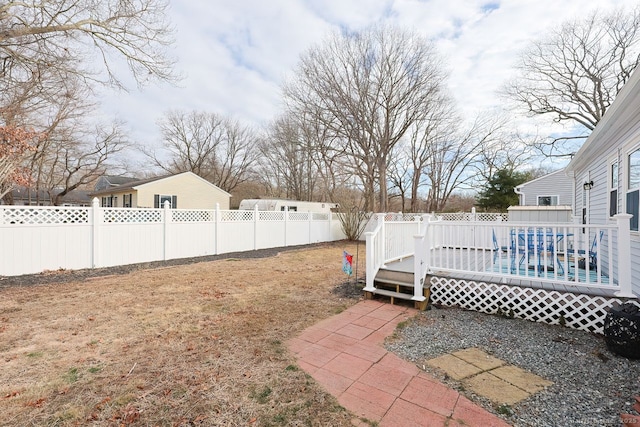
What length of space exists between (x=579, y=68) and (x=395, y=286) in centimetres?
2191

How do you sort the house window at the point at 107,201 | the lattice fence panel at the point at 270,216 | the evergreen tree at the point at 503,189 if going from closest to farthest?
1. the lattice fence panel at the point at 270,216
2. the evergreen tree at the point at 503,189
3. the house window at the point at 107,201

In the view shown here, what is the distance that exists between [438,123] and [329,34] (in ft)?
34.9

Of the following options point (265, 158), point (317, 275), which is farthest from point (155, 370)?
point (265, 158)

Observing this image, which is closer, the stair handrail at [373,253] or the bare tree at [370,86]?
the stair handrail at [373,253]

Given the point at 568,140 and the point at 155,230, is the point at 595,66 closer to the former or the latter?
the point at 568,140

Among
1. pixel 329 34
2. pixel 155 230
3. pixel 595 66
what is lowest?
pixel 155 230

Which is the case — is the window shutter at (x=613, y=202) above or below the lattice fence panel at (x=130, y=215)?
above

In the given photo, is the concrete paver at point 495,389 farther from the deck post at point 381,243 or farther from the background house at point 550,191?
the background house at point 550,191

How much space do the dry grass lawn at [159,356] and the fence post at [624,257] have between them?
3526mm

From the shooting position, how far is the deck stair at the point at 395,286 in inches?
181

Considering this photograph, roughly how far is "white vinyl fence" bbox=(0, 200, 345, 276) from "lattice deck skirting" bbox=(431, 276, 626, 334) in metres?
7.66

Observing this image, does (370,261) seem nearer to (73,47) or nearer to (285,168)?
(73,47)

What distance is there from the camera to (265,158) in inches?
1232

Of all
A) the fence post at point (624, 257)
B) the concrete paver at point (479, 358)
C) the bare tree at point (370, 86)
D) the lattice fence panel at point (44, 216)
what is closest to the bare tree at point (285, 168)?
the bare tree at point (370, 86)
